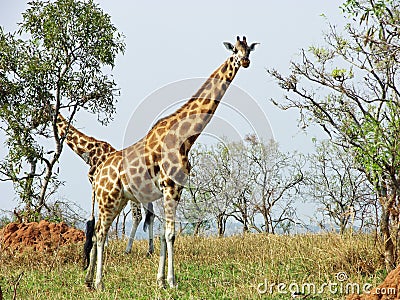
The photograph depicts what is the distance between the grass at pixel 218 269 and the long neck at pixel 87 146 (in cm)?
230

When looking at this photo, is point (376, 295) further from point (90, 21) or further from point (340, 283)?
point (90, 21)

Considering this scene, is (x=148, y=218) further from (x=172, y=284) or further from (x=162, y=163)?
(x=172, y=284)

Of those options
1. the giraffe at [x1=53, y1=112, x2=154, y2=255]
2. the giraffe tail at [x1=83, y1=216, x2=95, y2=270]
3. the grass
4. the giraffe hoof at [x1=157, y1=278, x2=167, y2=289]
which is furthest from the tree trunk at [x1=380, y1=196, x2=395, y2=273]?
the giraffe at [x1=53, y1=112, x2=154, y2=255]

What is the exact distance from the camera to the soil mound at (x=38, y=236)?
13554 millimetres

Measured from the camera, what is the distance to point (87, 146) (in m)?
14.7

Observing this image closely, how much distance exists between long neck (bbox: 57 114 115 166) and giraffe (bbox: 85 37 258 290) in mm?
3666

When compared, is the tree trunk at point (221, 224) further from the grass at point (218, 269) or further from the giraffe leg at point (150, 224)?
the grass at point (218, 269)

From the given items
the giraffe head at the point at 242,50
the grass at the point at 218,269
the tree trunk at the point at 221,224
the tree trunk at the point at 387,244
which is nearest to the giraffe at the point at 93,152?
the grass at the point at 218,269

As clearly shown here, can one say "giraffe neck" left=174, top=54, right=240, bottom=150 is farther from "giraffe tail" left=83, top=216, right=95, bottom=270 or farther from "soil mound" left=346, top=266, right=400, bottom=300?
"soil mound" left=346, top=266, right=400, bottom=300

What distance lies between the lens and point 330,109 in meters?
12.7

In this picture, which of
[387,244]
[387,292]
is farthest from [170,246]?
[387,292]

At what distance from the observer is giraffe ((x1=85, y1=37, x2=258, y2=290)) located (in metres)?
10.2

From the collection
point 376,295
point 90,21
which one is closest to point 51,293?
point 376,295

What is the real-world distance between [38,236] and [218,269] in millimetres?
5088
